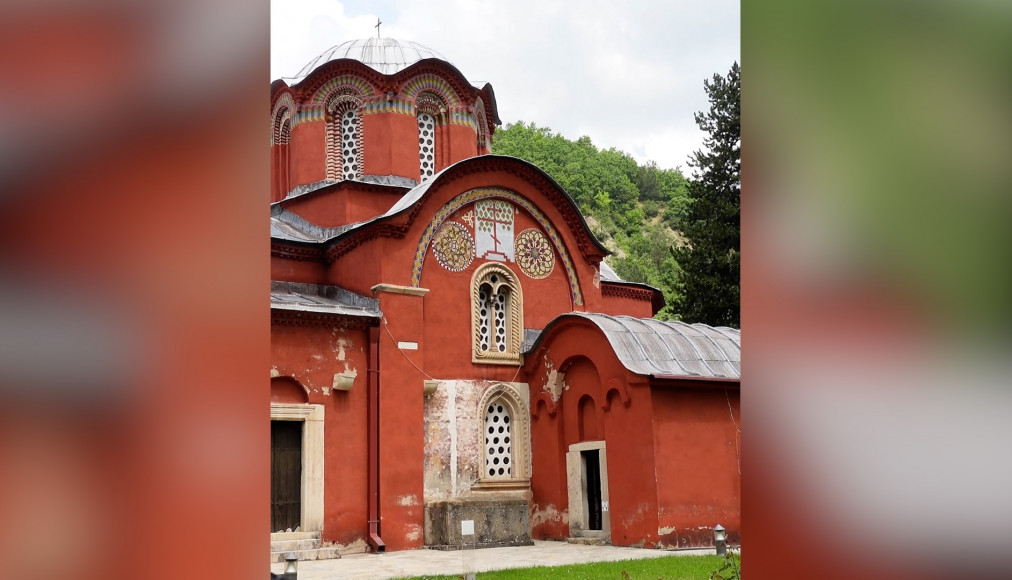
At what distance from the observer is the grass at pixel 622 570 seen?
8.95m

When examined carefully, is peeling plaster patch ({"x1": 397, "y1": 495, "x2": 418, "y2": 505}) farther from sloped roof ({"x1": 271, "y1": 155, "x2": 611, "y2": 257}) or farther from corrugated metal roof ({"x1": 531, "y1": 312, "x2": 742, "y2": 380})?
sloped roof ({"x1": 271, "y1": 155, "x2": 611, "y2": 257})

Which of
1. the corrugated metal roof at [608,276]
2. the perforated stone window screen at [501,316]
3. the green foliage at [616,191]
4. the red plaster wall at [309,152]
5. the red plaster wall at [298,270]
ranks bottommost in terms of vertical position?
the perforated stone window screen at [501,316]

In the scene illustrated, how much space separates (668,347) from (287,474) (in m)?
5.53

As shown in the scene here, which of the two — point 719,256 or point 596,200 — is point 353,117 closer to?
point 719,256

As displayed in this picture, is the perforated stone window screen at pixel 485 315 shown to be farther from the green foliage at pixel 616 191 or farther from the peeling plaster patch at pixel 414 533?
the green foliage at pixel 616 191

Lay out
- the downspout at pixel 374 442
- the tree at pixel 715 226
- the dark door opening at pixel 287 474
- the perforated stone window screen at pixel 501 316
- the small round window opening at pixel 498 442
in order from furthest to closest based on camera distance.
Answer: the tree at pixel 715 226, the perforated stone window screen at pixel 501 316, the small round window opening at pixel 498 442, the downspout at pixel 374 442, the dark door opening at pixel 287 474

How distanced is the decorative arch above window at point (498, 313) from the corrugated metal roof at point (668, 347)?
2.34ft

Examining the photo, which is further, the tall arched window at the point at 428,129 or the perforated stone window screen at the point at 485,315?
the tall arched window at the point at 428,129

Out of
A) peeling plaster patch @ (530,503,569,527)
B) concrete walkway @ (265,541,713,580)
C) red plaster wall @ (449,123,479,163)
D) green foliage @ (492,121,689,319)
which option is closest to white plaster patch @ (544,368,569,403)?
peeling plaster patch @ (530,503,569,527)

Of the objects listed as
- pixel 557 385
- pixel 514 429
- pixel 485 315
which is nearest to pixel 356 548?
pixel 514 429

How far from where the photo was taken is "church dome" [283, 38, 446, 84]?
17.0 meters

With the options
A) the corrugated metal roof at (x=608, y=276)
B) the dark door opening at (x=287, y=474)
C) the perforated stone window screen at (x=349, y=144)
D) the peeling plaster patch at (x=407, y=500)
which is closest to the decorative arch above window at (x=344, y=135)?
the perforated stone window screen at (x=349, y=144)

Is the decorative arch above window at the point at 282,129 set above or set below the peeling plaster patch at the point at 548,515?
above

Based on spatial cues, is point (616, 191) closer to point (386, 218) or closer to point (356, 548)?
point (386, 218)
